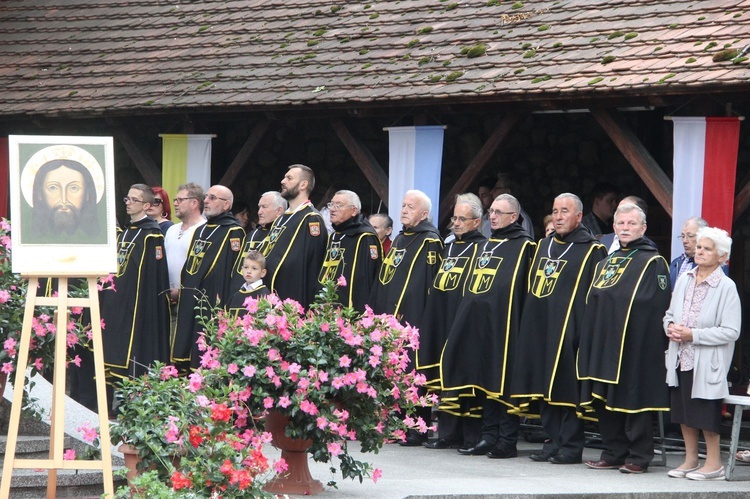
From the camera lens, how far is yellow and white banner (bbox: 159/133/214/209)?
13.6 meters

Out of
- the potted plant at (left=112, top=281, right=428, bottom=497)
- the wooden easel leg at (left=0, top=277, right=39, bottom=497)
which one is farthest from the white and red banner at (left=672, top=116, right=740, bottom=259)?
the wooden easel leg at (left=0, top=277, right=39, bottom=497)

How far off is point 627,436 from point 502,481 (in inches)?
55.2

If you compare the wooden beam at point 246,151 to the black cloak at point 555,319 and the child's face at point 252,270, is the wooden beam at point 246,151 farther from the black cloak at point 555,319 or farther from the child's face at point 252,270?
the black cloak at point 555,319

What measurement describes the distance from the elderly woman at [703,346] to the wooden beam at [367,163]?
4019 mm

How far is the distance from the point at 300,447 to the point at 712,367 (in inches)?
110

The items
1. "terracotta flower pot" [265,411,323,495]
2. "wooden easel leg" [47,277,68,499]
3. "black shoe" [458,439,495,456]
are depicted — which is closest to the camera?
"wooden easel leg" [47,277,68,499]

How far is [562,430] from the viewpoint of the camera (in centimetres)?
949

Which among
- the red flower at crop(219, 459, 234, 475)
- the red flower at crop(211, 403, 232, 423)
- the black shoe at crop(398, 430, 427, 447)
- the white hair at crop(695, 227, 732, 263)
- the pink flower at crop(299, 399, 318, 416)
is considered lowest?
the black shoe at crop(398, 430, 427, 447)

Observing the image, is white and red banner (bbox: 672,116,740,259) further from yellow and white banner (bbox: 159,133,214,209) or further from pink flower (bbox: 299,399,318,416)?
yellow and white banner (bbox: 159,133,214,209)

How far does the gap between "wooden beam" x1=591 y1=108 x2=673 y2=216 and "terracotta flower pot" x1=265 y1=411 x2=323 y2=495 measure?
4.06 metres

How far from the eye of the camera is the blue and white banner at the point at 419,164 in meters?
12.0

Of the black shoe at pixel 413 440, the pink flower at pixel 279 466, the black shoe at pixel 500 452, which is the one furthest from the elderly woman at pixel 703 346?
the pink flower at pixel 279 466

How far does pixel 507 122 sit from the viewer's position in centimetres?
1180

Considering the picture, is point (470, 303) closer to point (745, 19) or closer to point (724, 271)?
point (724, 271)
